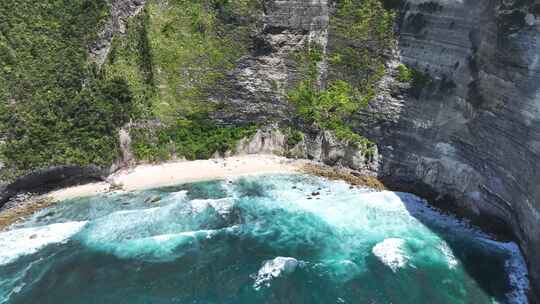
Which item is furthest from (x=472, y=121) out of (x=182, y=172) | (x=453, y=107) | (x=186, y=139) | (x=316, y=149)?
(x=186, y=139)

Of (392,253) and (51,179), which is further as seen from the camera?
(51,179)

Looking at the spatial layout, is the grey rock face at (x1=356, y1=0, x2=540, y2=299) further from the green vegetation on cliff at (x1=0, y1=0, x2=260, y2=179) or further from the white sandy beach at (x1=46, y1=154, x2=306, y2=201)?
the green vegetation on cliff at (x1=0, y1=0, x2=260, y2=179)

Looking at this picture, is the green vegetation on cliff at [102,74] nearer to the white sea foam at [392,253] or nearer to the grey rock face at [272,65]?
the grey rock face at [272,65]

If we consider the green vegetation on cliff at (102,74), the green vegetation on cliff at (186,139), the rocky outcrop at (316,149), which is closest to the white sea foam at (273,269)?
Answer: the rocky outcrop at (316,149)

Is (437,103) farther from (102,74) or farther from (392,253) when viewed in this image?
(102,74)

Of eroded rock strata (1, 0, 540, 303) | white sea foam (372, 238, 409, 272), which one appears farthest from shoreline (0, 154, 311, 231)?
white sea foam (372, 238, 409, 272)

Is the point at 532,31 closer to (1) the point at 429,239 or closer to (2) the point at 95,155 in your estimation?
(1) the point at 429,239

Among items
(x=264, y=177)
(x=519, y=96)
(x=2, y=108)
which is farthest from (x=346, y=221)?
(x=2, y=108)
